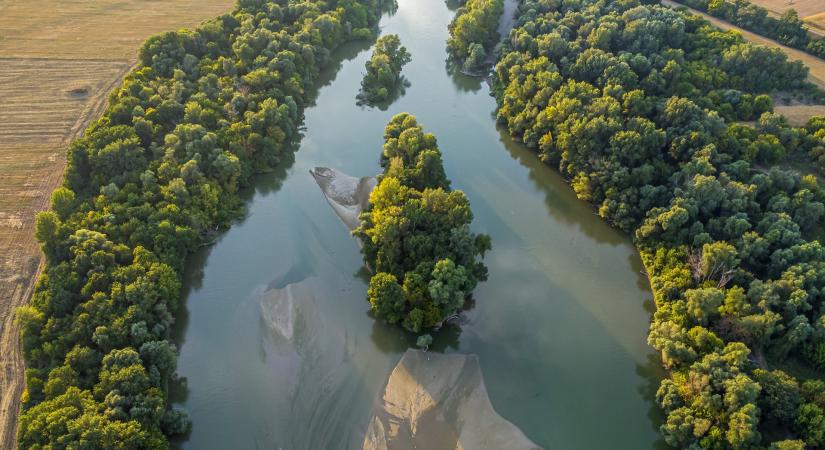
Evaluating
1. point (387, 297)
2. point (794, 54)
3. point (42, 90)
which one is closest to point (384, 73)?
point (387, 297)

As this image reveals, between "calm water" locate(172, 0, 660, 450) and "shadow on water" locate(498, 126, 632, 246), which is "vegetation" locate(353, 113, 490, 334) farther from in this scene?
"shadow on water" locate(498, 126, 632, 246)

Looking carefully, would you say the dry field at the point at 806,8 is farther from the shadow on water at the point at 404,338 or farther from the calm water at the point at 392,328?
the shadow on water at the point at 404,338

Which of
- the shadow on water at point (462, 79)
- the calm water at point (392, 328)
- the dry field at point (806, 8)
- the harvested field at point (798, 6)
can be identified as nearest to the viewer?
the calm water at point (392, 328)

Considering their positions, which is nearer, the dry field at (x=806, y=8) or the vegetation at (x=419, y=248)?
the vegetation at (x=419, y=248)

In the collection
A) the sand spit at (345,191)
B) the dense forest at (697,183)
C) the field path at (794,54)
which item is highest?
the field path at (794,54)

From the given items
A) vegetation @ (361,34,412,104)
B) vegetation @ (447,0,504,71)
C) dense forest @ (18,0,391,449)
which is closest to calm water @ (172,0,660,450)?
Answer: dense forest @ (18,0,391,449)

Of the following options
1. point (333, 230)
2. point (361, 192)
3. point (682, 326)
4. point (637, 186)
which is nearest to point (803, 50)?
point (637, 186)

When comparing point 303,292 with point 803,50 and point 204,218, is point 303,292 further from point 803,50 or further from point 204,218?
point 803,50

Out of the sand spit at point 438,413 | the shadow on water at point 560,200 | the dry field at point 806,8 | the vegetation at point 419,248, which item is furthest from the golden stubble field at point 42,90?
the dry field at point 806,8
